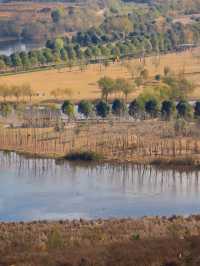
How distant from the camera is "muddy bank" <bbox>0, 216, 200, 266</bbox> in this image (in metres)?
12.9

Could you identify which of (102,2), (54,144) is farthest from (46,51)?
(102,2)

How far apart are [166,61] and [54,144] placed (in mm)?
18527

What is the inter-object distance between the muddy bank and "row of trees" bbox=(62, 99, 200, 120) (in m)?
9.70

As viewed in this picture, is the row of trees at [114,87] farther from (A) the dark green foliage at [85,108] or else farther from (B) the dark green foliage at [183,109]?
(B) the dark green foliage at [183,109]

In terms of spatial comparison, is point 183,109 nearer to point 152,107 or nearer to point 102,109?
point 152,107

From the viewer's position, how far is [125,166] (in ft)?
72.6

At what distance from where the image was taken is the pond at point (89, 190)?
18.6 metres

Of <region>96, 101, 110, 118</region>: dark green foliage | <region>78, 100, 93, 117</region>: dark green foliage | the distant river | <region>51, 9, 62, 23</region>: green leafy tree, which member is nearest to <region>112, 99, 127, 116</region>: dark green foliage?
<region>96, 101, 110, 118</region>: dark green foliage

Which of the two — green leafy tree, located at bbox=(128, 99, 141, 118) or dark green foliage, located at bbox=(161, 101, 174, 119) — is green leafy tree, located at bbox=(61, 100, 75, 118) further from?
dark green foliage, located at bbox=(161, 101, 174, 119)

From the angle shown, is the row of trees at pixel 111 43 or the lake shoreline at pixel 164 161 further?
the row of trees at pixel 111 43

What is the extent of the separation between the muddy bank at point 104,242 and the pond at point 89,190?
1428 millimetres

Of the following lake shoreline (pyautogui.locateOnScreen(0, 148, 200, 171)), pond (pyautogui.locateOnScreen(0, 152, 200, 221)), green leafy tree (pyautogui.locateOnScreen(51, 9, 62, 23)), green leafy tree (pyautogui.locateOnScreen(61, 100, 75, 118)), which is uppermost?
green leafy tree (pyautogui.locateOnScreen(51, 9, 62, 23))

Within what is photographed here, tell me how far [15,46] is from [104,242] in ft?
129

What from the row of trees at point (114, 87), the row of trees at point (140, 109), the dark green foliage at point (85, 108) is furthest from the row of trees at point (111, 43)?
the row of trees at point (140, 109)
